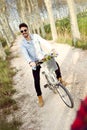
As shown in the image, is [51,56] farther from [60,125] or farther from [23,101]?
[23,101]

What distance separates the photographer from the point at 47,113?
6676 millimetres

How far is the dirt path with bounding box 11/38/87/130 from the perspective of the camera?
6.07 meters

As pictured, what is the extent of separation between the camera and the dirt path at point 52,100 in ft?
19.9

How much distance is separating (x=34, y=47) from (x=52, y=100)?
1.65 meters

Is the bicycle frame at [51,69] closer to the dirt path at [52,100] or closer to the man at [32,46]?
the man at [32,46]

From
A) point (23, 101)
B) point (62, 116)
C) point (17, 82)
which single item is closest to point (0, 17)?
point (17, 82)

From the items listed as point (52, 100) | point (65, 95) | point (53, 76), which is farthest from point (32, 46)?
point (52, 100)

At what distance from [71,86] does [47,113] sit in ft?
5.01

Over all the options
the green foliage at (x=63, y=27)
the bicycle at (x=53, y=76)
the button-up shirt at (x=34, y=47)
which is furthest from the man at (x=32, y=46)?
the green foliage at (x=63, y=27)

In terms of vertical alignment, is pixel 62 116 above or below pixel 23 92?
above

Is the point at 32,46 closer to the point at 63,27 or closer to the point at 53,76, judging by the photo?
the point at 53,76

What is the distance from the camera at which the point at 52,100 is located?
735 centimetres

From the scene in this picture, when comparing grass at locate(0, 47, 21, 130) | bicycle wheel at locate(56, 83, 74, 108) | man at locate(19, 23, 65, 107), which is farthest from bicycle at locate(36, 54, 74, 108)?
grass at locate(0, 47, 21, 130)

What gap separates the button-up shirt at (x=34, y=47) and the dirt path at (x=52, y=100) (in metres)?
1.23
